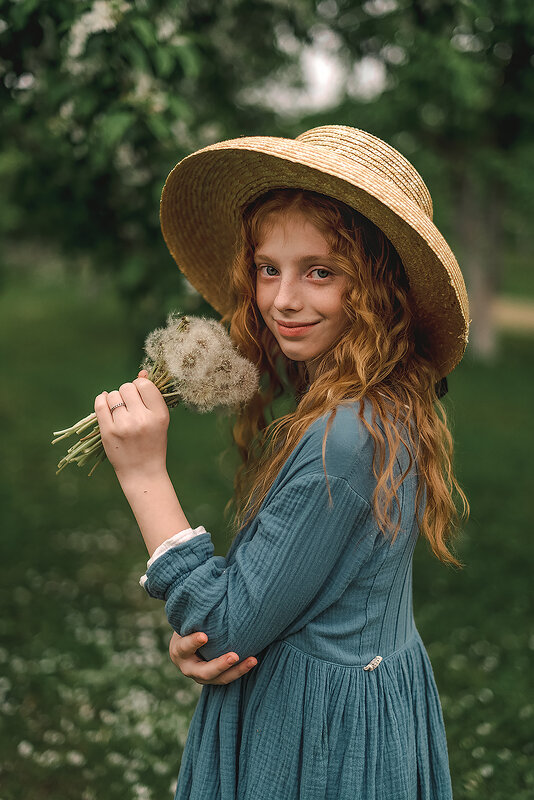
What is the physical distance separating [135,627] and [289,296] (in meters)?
3.34

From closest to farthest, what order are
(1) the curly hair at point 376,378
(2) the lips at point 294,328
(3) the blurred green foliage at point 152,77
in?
(1) the curly hair at point 376,378 → (2) the lips at point 294,328 → (3) the blurred green foliage at point 152,77

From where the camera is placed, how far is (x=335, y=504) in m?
1.38

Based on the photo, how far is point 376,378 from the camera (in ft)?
5.05

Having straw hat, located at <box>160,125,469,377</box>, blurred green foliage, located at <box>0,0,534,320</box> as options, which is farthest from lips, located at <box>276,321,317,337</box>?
blurred green foliage, located at <box>0,0,534,320</box>

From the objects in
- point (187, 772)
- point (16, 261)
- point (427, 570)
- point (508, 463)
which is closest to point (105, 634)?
point (427, 570)

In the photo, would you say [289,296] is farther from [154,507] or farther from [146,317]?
[146,317]

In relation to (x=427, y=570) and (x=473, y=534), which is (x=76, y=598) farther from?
(x=473, y=534)

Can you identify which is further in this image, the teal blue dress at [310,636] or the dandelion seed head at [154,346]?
the dandelion seed head at [154,346]

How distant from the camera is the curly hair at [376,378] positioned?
4.84ft

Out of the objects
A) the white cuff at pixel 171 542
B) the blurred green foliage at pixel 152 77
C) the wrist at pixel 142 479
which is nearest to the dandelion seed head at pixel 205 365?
the wrist at pixel 142 479

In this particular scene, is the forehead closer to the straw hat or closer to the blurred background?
the straw hat

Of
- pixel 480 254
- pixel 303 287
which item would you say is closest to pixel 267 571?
pixel 303 287

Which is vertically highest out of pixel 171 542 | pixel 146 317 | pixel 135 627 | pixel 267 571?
pixel 146 317

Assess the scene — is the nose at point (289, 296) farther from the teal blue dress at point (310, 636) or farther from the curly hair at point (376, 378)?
the teal blue dress at point (310, 636)
